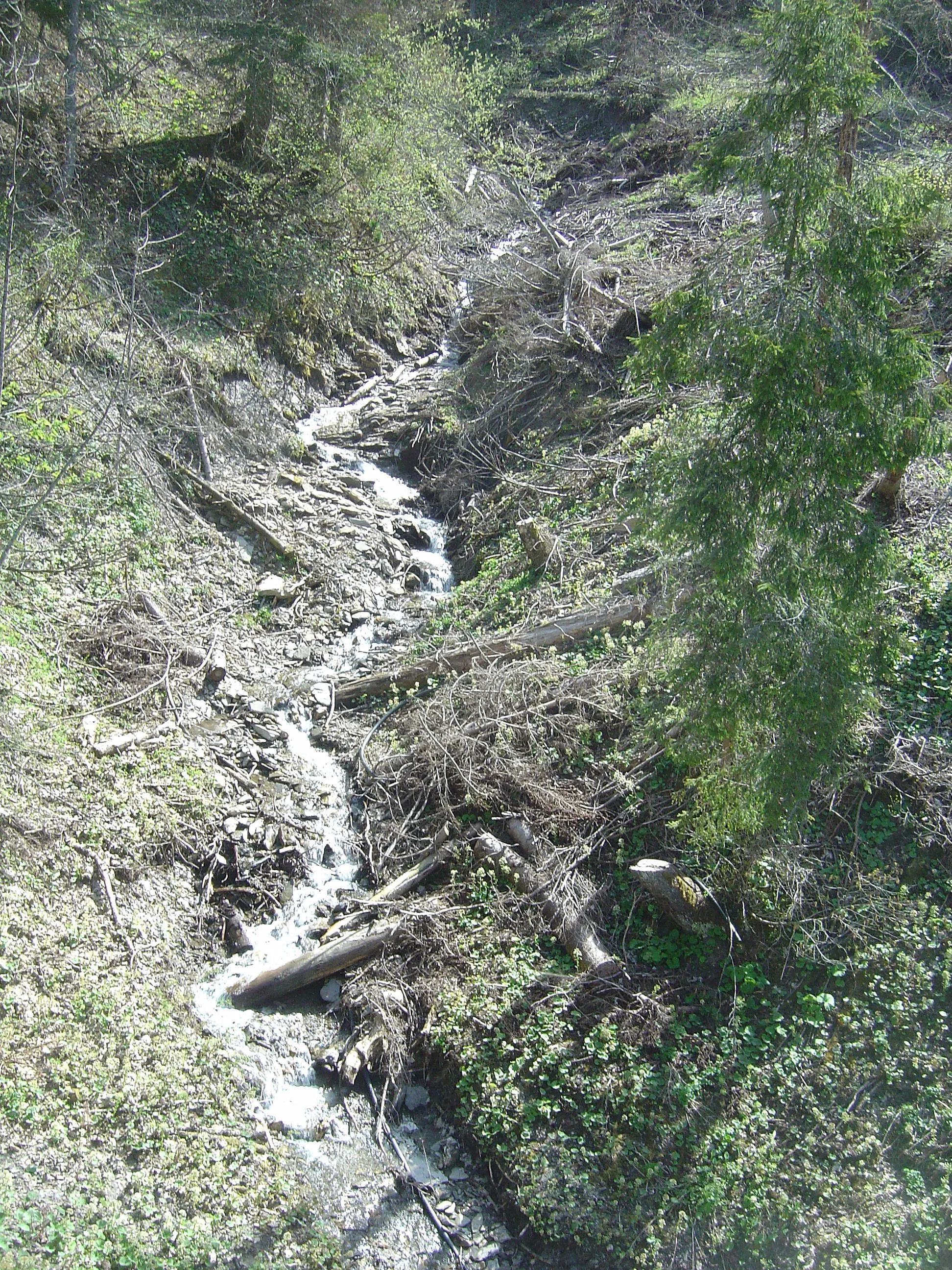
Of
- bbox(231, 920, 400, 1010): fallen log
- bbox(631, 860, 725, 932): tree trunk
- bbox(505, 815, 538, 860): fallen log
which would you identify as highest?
bbox(631, 860, 725, 932): tree trunk

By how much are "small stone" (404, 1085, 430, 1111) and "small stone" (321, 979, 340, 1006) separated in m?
0.90

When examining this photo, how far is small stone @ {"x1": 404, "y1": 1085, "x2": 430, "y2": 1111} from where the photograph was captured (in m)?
6.55

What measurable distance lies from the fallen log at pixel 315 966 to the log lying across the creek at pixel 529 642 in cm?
296

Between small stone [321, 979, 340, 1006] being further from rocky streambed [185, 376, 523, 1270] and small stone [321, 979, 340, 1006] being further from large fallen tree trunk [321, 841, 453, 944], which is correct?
large fallen tree trunk [321, 841, 453, 944]

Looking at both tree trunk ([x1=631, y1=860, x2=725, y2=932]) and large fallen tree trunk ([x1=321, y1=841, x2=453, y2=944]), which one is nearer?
tree trunk ([x1=631, y1=860, x2=725, y2=932])

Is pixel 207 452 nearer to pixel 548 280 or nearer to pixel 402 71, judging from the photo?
pixel 548 280

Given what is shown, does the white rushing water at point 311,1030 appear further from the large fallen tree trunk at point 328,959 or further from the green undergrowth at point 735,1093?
the green undergrowth at point 735,1093

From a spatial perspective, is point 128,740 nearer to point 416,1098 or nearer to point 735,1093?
point 416,1098

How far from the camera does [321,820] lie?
341 inches

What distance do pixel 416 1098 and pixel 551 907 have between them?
1.67 meters

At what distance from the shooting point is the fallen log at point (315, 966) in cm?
703

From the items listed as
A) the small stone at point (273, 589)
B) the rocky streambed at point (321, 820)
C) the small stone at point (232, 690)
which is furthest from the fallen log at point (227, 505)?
the small stone at point (232, 690)

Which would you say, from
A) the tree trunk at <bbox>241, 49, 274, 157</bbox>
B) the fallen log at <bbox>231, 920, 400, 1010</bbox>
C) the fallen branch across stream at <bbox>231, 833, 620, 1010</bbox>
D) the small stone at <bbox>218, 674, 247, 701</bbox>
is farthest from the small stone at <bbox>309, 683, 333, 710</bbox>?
the tree trunk at <bbox>241, 49, 274, 157</bbox>

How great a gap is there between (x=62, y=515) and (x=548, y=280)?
9.05 meters
